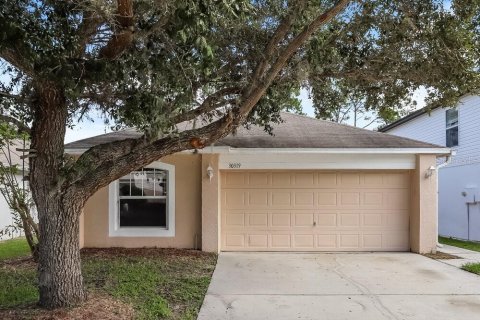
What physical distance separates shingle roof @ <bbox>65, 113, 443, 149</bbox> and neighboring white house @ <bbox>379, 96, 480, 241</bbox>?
15.3ft

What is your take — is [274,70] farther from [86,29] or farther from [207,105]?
[86,29]

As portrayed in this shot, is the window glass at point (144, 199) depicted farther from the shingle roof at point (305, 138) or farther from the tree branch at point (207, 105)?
the tree branch at point (207, 105)

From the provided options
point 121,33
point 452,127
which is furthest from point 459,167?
point 121,33

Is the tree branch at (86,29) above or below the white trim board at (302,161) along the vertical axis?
above

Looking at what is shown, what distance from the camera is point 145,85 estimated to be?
6.88m

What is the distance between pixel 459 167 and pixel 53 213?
14867 millimetres

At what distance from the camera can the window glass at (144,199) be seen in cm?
1201

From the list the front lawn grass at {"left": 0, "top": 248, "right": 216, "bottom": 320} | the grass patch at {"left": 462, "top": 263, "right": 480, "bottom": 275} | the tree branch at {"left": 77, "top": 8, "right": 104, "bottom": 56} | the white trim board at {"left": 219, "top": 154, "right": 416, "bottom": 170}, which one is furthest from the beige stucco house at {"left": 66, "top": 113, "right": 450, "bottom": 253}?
the tree branch at {"left": 77, "top": 8, "right": 104, "bottom": 56}

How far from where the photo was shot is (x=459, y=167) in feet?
55.2

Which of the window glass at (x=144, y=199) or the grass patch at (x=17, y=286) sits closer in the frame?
the grass patch at (x=17, y=286)

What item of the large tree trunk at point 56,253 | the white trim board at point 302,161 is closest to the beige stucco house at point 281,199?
the white trim board at point 302,161

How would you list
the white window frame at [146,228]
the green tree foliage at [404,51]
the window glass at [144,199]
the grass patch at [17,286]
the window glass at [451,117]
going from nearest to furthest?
1. the grass patch at [17,286]
2. the green tree foliage at [404,51]
3. the white window frame at [146,228]
4. the window glass at [144,199]
5. the window glass at [451,117]

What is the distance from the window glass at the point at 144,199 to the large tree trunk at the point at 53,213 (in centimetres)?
555

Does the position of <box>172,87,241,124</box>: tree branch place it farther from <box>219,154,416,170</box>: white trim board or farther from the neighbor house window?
the neighbor house window
